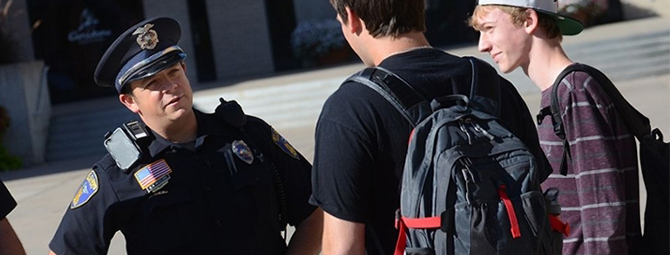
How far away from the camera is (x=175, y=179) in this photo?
2.95 metres

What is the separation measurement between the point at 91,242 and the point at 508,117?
125cm

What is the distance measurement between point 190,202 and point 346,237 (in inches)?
35.7

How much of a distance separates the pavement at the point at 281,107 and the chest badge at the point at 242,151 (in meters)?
4.50

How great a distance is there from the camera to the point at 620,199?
2.59m

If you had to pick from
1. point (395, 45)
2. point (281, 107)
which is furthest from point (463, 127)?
point (281, 107)

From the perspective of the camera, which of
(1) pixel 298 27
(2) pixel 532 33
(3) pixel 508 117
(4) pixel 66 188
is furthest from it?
(1) pixel 298 27

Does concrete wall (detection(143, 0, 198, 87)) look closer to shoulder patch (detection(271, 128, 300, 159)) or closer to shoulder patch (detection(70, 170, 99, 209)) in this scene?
shoulder patch (detection(271, 128, 300, 159))

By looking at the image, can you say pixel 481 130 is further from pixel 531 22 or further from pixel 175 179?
pixel 175 179

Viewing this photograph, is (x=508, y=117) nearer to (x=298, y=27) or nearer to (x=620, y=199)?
(x=620, y=199)

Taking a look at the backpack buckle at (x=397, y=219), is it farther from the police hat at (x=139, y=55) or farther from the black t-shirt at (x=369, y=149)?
the police hat at (x=139, y=55)

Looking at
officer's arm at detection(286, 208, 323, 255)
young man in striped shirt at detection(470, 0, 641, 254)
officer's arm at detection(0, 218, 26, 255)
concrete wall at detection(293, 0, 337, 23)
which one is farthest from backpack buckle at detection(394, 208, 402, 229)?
concrete wall at detection(293, 0, 337, 23)

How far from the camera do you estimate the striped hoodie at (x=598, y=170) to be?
2586mm

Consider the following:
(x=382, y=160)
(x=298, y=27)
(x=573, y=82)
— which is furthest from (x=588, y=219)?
(x=298, y=27)

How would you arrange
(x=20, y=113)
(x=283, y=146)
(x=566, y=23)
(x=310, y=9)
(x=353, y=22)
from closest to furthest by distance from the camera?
(x=353, y=22), (x=566, y=23), (x=283, y=146), (x=20, y=113), (x=310, y=9)
